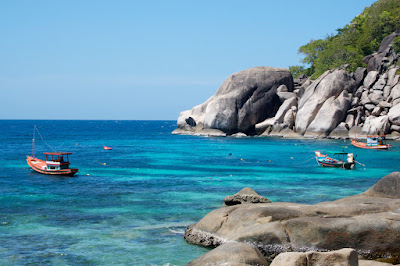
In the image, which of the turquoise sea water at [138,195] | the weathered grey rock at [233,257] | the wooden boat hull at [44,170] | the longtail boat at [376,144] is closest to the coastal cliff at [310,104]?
the longtail boat at [376,144]

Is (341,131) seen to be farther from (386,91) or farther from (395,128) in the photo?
(386,91)

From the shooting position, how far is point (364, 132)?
70250mm

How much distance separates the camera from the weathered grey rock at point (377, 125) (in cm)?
6669

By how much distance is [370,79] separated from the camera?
76312 mm

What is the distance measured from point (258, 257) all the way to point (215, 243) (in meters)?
3.76

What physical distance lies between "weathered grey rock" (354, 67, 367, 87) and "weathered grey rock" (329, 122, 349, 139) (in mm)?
9388

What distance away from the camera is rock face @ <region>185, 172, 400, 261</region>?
585 inches

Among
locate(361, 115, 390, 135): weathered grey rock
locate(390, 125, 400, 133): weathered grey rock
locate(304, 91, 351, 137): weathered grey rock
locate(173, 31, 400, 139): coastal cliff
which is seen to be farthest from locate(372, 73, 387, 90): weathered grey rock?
locate(390, 125, 400, 133): weathered grey rock

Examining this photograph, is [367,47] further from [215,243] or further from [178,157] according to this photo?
[215,243]

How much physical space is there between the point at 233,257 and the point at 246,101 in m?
73.2

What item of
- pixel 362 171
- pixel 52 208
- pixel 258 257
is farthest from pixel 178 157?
pixel 258 257

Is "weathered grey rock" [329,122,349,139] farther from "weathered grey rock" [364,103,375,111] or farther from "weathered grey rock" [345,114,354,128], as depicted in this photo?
"weathered grey rock" [364,103,375,111]

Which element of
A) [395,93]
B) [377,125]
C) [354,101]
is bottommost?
[377,125]

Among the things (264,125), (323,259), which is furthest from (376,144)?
(323,259)
